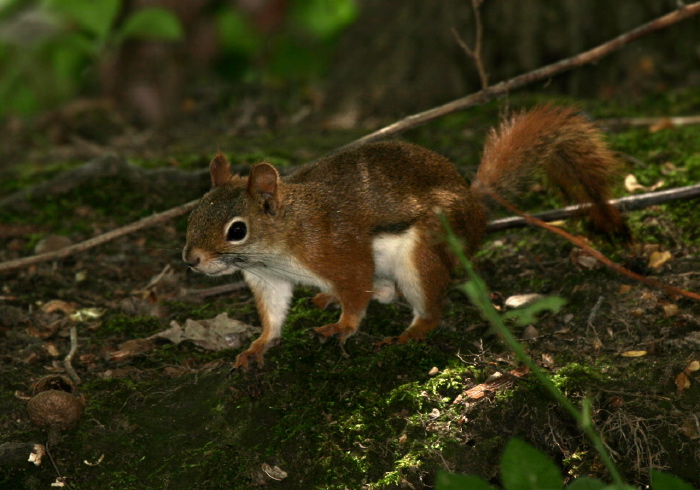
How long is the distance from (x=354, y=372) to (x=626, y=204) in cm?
147

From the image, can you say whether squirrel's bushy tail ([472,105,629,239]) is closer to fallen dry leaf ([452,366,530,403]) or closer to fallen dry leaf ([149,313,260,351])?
fallen dry leaf ([452,366,530,403])

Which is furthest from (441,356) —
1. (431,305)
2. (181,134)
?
(181,134)

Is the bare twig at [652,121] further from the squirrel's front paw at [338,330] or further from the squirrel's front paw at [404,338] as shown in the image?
the squirrel's front paw at [338,330]

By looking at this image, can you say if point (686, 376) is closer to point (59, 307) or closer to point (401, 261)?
point (401, 261)

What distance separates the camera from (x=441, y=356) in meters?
2.86

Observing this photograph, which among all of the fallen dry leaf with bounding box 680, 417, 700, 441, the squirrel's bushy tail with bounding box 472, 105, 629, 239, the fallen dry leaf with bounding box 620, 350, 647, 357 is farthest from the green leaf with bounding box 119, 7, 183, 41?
the fallen dry leaf with bounding box 680, 417, 700, 441

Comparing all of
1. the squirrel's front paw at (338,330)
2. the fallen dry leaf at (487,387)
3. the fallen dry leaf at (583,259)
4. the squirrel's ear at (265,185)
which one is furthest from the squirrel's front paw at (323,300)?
the fallen dry leaf at (583,259)

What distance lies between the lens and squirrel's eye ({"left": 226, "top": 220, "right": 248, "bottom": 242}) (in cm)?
293

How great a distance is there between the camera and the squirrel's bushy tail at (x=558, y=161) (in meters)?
3.25

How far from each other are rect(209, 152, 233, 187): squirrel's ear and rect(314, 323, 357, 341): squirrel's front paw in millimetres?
725

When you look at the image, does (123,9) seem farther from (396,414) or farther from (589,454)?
(589,454)

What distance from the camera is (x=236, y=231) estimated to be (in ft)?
9.69

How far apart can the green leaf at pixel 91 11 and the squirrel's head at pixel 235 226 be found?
118 inches

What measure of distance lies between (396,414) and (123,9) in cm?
493
